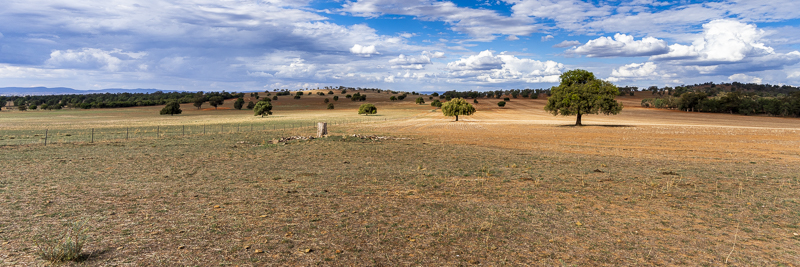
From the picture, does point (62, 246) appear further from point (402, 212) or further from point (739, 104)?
point (739, 104)

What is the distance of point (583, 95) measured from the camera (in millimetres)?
51719

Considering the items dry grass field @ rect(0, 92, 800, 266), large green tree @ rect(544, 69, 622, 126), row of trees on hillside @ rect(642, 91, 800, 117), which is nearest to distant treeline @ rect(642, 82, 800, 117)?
row of trees on hillside @ rect(642, 91, 800, 117)

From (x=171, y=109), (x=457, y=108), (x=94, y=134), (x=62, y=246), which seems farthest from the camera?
(x=171, y=109)

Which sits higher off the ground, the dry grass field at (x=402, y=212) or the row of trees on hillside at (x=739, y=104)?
the row of trees on hillside at (x=739, y=104)

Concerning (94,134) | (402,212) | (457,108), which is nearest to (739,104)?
(457,108)

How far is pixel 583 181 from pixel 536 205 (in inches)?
189

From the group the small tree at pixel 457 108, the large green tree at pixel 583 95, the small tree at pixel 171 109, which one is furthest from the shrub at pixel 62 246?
the small tree at pixel 171 109

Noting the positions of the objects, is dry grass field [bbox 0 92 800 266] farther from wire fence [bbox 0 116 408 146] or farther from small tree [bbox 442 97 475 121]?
small tree [bbox 442 97 475 121]

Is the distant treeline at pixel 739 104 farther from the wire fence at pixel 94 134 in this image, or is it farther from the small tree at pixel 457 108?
the wire fence at pixel 94 134

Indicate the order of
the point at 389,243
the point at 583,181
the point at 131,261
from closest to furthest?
1. the point at 131,261
2. the point at 389,243
3. the point at 583,181

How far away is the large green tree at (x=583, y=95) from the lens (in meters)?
51.1

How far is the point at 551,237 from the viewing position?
8.64 m

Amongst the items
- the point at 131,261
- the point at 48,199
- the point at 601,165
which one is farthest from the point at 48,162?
the point at 601,165

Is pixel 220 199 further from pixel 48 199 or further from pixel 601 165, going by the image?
pixel 601 165
